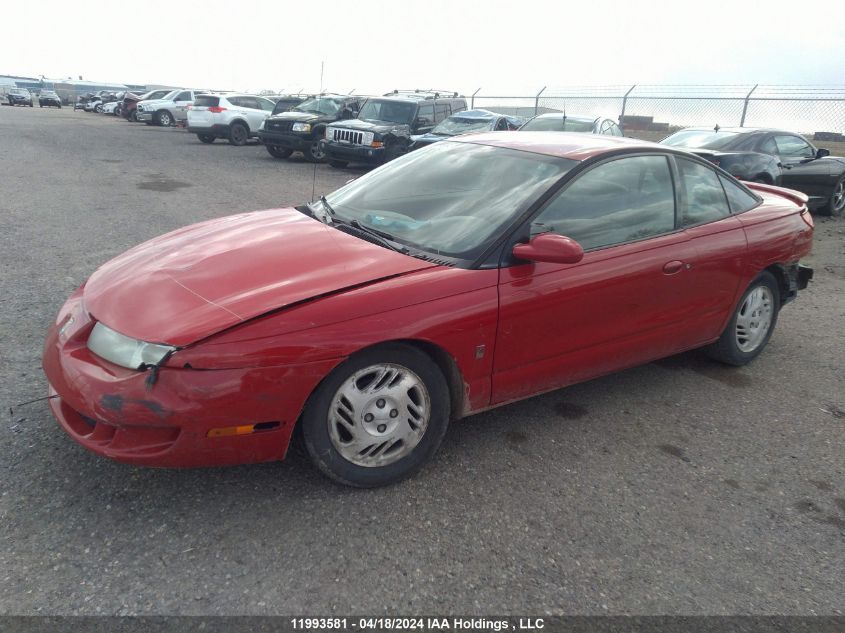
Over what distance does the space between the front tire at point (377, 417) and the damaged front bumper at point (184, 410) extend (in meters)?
0.12

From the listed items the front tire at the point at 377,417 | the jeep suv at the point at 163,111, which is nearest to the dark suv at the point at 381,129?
the front tire at the point at 377,417

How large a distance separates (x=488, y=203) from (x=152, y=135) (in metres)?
22.7

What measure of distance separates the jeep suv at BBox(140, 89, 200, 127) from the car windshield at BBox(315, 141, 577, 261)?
90.5 feet

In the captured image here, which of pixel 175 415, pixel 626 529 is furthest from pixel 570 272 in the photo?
pixel 175 415

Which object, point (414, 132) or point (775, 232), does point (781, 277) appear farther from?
point (414, 132)

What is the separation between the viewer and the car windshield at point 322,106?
16859 millimetres

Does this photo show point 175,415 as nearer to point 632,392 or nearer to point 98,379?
point 98,379

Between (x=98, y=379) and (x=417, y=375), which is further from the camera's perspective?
(x=417, y=375)

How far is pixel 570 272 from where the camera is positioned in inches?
125

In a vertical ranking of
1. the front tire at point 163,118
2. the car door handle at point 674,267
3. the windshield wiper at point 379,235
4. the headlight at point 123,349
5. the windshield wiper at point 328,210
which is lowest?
the headlight at point 123,349

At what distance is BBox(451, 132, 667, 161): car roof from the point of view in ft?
11.6

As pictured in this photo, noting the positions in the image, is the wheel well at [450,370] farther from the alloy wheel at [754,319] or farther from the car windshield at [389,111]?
the car windshield at [389,111]

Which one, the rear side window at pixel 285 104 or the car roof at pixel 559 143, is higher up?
the rear side window at pixel 285 104

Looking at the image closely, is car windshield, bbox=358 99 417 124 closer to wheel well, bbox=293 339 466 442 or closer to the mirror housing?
the mirror housing
